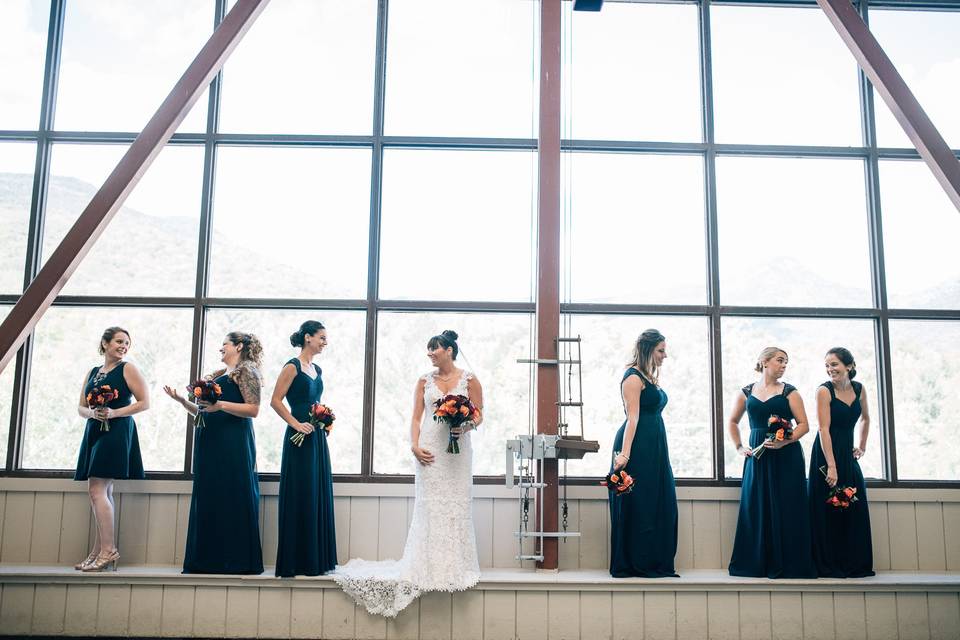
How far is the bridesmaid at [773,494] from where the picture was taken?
5191 mm

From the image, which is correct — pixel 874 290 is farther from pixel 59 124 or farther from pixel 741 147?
pixel 59 124

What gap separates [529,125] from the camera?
20.9 feet

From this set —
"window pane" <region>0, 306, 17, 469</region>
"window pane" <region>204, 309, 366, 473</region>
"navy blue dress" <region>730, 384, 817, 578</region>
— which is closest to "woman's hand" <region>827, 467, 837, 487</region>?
"navy blue dress" <region>730, 384, 817, 578</region>

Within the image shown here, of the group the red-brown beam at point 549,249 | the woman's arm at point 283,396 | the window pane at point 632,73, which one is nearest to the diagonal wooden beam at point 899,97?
the window pane at point 632,73

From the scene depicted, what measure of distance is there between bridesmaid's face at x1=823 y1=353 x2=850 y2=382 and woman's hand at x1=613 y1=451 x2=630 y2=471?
1.57 metres

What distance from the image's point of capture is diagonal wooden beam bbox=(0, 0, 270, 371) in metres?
5.02

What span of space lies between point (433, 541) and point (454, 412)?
2.72 feet

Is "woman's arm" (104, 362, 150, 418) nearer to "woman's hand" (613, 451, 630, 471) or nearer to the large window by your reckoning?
the large window

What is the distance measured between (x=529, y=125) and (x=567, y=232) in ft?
3.04

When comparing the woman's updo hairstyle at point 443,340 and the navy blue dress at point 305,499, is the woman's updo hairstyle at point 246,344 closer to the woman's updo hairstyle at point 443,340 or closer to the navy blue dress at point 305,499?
the navy blue dress at point 305,499

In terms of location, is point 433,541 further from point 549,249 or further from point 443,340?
point 549,249

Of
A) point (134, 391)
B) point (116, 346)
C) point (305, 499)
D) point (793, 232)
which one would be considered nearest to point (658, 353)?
point (793, 232)

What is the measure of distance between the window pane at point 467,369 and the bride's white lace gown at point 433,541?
715 mm

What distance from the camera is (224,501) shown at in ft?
16.8
